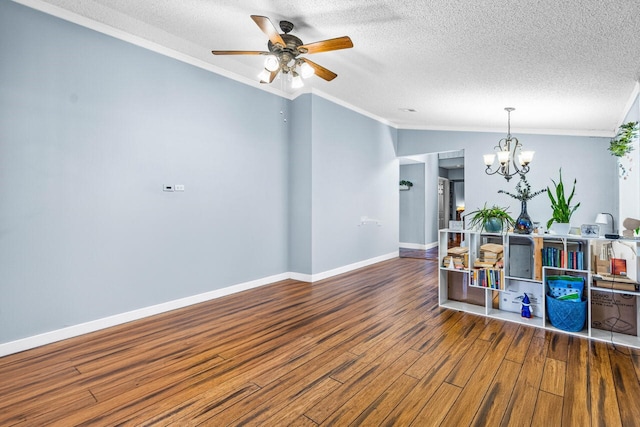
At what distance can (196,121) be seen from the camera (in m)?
3.97

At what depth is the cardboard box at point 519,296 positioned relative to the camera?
3.41 meters

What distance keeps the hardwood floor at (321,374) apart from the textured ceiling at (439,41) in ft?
8.81

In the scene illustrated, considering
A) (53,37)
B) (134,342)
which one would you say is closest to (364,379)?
(134,342)

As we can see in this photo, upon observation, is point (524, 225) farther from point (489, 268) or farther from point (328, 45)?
point (328, 45)

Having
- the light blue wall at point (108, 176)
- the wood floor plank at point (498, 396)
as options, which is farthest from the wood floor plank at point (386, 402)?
the light blue wall at point (108, 176)

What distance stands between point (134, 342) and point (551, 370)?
11.3 feet

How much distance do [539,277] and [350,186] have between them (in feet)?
11.0

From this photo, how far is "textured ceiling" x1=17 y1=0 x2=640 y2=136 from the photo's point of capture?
2.58 metres

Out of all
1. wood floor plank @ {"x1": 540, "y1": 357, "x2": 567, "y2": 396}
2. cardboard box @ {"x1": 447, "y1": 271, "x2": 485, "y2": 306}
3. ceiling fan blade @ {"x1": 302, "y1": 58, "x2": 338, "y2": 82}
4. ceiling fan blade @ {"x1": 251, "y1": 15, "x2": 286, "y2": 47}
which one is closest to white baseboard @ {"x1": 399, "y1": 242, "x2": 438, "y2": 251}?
cardboard box @ {"x1": 447, "y1": 271, "x2": 485, "y2": 306}

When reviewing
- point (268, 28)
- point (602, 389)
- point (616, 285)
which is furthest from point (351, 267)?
point (268, 28)

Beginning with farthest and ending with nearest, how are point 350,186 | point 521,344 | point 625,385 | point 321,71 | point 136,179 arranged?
point 350,186
point 136,179
point 321,71
point 521,344
point 625,385

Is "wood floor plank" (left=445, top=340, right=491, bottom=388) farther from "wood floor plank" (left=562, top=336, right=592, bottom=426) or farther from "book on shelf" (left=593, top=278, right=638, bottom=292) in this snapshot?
"book on shelf" (left=593, top=278, right=638, bottom=292)

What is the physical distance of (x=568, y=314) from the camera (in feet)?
9.87

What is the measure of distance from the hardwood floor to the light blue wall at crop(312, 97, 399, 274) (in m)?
2.00
